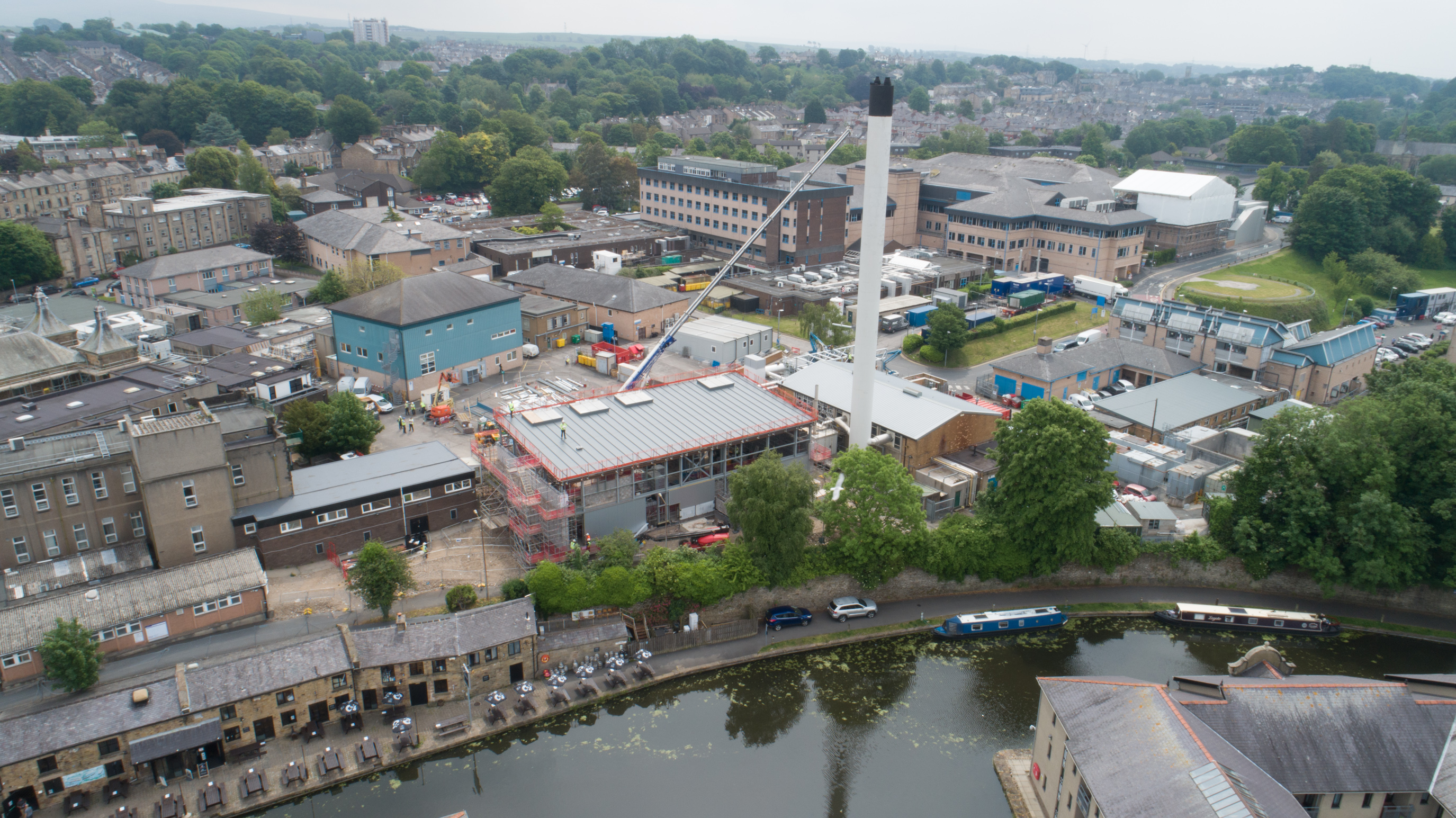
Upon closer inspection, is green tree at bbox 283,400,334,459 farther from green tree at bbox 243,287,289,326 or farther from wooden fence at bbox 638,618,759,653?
green tree at bbox 243,287,289,326

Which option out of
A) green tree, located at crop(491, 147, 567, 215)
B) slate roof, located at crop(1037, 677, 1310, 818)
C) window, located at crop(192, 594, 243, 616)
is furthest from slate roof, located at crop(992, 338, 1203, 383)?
green tree, located at crop(491, 147, 567, 215)

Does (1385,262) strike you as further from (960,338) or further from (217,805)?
(217,805)

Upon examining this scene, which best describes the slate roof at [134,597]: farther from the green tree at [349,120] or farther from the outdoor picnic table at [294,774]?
the green tree at [349,120]

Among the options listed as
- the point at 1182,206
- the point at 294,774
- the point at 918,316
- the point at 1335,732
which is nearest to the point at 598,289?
the point at 918,316

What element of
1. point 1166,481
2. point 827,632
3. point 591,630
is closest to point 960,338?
point 1166,481

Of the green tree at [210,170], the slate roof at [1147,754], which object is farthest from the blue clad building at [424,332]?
the green tree at [210,170]

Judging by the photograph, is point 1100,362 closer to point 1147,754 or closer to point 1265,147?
point 1147,754

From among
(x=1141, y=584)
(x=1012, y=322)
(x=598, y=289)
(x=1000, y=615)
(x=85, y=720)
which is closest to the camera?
(x=85, y=720)
